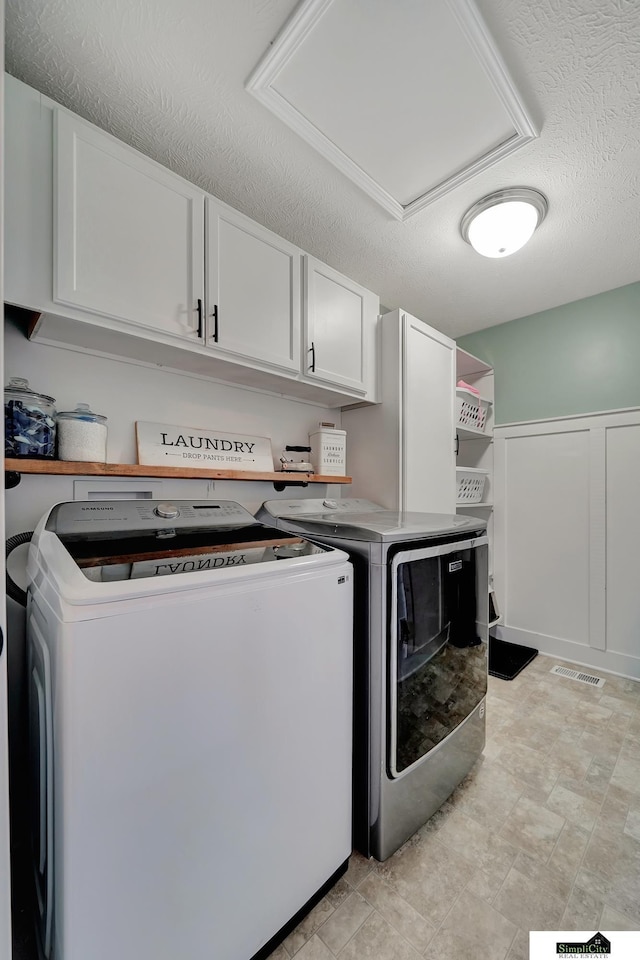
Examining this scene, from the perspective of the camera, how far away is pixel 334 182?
1568 mm

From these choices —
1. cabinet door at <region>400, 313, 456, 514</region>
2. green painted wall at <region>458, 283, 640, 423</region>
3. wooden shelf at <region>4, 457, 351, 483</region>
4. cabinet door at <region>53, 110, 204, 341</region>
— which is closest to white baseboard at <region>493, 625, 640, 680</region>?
cabinet door at <region>400, 313, 456, 514</region>

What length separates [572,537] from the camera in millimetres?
2648

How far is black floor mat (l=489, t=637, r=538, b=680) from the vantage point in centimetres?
248

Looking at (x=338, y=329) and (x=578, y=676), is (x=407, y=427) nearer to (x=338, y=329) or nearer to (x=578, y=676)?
(x=338, y=329)

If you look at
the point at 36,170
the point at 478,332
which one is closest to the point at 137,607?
the point at 36,170

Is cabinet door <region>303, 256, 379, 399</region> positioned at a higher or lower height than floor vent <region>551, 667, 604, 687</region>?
higher

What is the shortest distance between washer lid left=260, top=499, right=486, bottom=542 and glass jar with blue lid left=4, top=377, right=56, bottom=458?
0.92m

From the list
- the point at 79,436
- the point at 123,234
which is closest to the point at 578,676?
the point at 79,436

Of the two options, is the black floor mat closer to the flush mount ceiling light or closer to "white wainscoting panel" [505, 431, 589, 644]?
"white wainscoting panel" [505, 431, 589, 644]

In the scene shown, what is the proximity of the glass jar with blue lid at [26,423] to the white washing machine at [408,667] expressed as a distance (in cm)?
95

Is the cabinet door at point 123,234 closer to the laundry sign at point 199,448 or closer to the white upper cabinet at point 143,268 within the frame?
the white upper cabinet at point 143,268

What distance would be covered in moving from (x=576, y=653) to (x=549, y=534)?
82cm

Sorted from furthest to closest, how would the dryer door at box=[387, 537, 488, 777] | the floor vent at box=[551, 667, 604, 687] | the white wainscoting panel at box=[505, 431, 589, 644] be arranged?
1. the white wainscoting panel at box=[505, 431, 589, 644]
2. the floor vent at box=[551, 667, 604, 687]
3. the dryer door at box=[387, 537, 488, 777]

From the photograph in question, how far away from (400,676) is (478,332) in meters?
2.85
